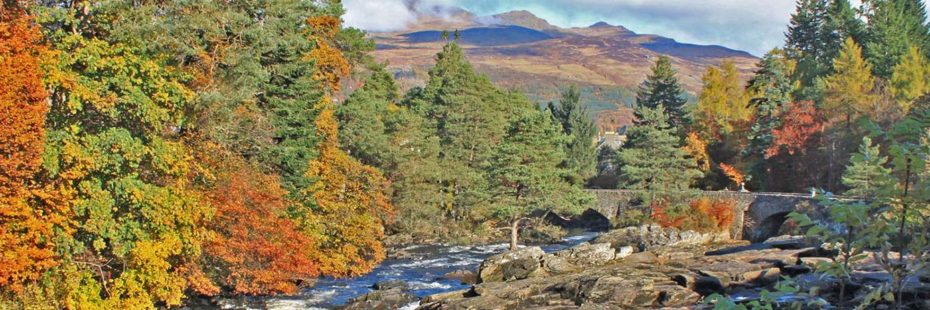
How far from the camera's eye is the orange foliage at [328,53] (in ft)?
165

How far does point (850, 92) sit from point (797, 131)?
15.9ft

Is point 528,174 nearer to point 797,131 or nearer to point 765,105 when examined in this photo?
point 797,131

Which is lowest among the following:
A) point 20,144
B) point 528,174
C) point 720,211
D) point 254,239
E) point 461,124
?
point 720,211

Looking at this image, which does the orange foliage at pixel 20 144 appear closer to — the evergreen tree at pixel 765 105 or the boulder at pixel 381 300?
the boulder at pixel 381 300

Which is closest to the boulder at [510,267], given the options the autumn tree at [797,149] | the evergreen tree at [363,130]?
the evergreen tree at [363,130]

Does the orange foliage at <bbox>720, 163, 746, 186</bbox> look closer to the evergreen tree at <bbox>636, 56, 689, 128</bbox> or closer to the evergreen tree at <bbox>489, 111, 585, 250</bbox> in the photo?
the evergreen tree at <bbox>636, 56, 689, 128</bbox>

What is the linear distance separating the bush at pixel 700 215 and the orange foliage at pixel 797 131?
7.03 m

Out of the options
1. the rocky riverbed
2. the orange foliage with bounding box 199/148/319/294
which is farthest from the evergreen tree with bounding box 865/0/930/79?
the orange foliage with bounding box 199/148/319/294

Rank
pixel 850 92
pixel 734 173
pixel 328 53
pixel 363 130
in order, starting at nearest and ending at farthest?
pixel 363 130
pixel 328 53
pixel 850 92
pixel 734 173

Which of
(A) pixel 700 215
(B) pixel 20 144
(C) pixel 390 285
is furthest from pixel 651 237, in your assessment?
(B) pixel 20 144

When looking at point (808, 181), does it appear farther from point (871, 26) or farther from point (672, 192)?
point (871, 26)

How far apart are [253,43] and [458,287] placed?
47.1 feet

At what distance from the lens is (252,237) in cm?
3100

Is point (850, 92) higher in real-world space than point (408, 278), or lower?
higher
